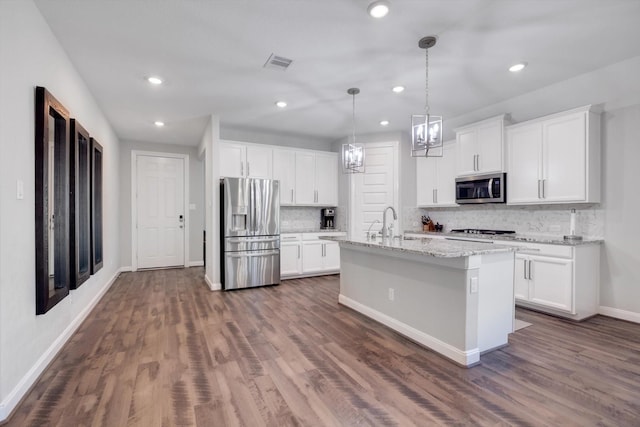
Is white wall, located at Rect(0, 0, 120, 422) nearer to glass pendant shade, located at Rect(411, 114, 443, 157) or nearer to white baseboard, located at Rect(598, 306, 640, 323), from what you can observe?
glass pendant shade, located at Rect(411, 114, 443, 157)

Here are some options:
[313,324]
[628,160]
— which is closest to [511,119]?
[628,160]

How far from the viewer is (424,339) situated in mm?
2703

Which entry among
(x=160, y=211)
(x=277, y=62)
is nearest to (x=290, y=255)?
(x=160, y=211)

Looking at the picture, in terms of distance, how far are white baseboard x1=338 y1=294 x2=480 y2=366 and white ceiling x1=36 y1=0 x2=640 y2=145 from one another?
2.52 m

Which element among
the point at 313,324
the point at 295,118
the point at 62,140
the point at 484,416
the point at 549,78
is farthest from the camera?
the point at 295,118

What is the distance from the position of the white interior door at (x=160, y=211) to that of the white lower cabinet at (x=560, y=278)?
602 centimetres

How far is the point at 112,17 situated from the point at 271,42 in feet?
3.89

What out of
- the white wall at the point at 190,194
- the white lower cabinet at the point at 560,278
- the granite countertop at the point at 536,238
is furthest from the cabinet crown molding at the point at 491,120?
the white wall at the point at 190,194

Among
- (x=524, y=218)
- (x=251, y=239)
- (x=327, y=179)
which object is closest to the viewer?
(x=524, y=218)

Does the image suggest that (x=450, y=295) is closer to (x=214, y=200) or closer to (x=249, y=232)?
(x=249, y=232)

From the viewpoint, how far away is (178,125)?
5.18 m

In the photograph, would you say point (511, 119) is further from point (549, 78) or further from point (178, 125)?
point (178, 125)

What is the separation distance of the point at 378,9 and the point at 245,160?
11.4ft

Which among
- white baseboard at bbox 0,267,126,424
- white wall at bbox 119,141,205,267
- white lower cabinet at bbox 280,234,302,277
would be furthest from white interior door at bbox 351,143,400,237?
white baseboard at bbox 0,267,126,424
